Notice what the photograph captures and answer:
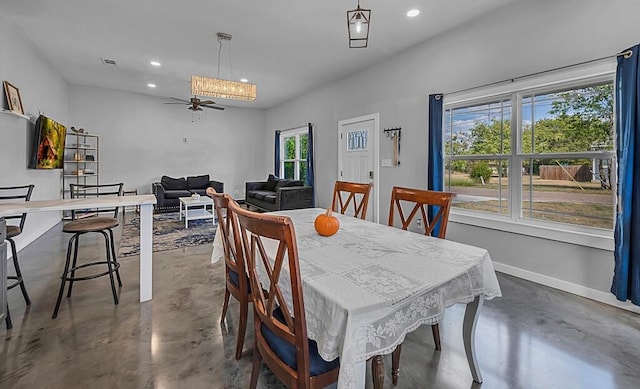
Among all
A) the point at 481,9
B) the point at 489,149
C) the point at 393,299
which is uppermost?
the point at 481,9

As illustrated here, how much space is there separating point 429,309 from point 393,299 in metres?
0.23

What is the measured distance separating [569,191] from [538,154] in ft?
1.45

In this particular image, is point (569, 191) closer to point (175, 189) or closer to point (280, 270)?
point (280, 270)

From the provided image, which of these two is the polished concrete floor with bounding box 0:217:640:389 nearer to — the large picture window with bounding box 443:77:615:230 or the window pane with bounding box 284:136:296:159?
the large picture window with bounding box 443:77:615:230

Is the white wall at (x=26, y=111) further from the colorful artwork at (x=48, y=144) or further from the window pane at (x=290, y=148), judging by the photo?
the window pane at (x=290, y=148)

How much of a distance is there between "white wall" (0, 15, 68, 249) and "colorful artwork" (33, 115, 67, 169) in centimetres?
12

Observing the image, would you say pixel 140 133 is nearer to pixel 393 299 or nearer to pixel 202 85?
pixel 202 85

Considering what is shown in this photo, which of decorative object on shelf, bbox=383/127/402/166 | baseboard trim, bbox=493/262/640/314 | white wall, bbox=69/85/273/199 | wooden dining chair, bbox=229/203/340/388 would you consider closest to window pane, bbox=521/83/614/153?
baseboard trim, bbox=493/262/640/314

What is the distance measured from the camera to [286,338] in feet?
3.44

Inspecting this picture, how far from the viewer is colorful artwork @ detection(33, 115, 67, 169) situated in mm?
4191

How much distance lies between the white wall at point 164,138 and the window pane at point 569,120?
6660 mm

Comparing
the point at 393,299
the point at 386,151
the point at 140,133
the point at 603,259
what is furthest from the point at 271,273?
the point at 140,133

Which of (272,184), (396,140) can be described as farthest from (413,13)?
(272,184)

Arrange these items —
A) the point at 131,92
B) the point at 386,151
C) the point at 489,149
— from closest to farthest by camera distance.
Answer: the point at 489,149, the point at 386,151, the point at 131,92
